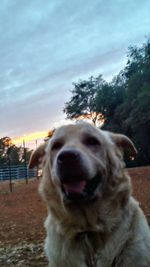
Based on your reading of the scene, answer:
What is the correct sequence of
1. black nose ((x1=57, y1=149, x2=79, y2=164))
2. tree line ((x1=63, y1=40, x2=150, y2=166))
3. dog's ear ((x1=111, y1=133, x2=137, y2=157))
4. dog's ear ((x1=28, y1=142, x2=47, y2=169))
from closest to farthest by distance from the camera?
1. black nose ((x1=57, y1=149, x2=79, y2=164))
2. dog's ear ((x1=111, y1=133, x2=137, y2=157))
3. dog's ear ((x1=28, y1=142, x2=47, y2=169))
4. tree line ((x1=63, y1=40, x2=150, y2=166))

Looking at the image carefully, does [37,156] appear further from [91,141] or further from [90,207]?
[90,207]

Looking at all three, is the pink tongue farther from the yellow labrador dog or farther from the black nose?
the black nose

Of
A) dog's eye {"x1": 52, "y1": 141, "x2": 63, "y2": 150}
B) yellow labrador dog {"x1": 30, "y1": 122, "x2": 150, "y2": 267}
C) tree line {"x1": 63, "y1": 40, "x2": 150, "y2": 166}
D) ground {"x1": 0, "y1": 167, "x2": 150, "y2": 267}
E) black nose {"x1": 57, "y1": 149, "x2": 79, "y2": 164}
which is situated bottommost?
ground {"x1": 0, "y1": 167, "x2": 150, "y2": 267}

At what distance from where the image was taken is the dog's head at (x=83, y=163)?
12.0ft

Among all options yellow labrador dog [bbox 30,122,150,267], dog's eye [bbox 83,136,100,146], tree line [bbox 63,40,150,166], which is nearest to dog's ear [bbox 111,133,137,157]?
yellow labrador dog [bbox 30,122,150,267]

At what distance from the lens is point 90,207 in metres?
3.99

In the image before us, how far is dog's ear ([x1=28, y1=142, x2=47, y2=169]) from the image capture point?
4475 millimetres

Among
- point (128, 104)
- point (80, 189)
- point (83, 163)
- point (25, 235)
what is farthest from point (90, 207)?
point (128, 104)

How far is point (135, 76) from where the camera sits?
107ft

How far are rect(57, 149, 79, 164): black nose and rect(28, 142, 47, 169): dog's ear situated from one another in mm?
856

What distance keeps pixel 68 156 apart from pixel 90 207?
656 millimetres

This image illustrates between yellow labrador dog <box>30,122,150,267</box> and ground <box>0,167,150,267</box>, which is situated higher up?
yellow labrador dog <box>30,122,150,267</box>

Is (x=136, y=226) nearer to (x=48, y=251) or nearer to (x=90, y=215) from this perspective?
(x=90, y=215)

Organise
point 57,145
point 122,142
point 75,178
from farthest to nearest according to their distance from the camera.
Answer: point 122,142, point 57,145, point 75,178
